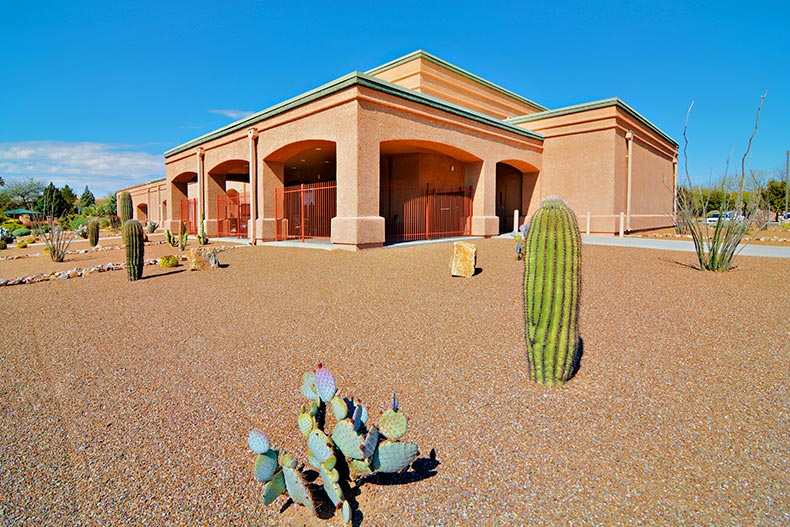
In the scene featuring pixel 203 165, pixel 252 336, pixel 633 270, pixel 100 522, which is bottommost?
pixel 100 522

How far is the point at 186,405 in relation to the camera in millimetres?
4105

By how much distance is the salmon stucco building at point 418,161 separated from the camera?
14.4 meters

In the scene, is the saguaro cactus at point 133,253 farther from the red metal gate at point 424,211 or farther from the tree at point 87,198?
the tree at point 87,198

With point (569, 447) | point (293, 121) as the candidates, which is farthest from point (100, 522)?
point (293, 121)

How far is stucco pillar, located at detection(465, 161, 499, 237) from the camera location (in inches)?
740

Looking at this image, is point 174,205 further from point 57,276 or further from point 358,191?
point 358,191

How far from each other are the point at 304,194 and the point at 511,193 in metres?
10.9

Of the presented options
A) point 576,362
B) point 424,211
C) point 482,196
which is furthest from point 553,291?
point 482,196

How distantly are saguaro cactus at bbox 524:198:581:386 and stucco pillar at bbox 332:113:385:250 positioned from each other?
9.95 meters

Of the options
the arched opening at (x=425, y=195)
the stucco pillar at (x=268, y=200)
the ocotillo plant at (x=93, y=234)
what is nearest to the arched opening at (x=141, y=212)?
the ocotillo plant at (x=93, y=234)

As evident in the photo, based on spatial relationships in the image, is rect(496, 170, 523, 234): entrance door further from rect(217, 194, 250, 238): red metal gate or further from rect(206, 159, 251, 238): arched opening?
rect(217, 194, 250, 238): red metal gate

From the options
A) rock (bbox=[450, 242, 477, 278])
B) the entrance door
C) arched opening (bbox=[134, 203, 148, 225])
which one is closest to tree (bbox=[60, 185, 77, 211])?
arched opening (bbox=[134, 203, 148, 225])

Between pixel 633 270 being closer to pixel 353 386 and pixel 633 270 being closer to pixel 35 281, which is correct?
pixel 353 386

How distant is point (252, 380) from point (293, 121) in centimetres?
1356
